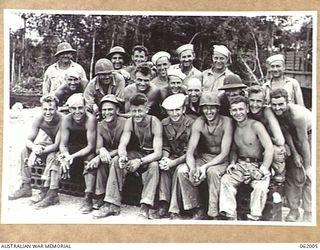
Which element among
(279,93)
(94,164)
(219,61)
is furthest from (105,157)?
(279,93)

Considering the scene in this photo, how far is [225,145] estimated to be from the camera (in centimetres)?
144

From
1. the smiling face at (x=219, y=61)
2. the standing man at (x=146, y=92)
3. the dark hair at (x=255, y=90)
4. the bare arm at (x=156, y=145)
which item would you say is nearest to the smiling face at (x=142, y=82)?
the standing man at (x=146, y=92)

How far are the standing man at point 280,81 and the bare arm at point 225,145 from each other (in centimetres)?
15

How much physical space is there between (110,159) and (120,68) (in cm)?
30

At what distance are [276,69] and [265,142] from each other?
24 cm

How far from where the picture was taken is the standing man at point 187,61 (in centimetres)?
148

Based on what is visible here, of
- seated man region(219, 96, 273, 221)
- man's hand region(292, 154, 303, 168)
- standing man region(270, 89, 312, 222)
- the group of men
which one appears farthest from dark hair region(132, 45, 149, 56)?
man's hand region(292, 154, 303, 168)

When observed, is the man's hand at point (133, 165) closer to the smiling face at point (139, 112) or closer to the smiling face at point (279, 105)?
the smiling face at point (139, 112)

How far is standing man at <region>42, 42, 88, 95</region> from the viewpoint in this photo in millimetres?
1493

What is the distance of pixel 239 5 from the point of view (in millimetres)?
1497

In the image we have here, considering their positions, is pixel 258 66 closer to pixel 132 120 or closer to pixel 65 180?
pixel 132 120

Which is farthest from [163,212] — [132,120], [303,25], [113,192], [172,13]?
[303,25]

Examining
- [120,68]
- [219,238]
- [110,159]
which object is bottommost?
[219,238]

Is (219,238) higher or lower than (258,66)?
lower
